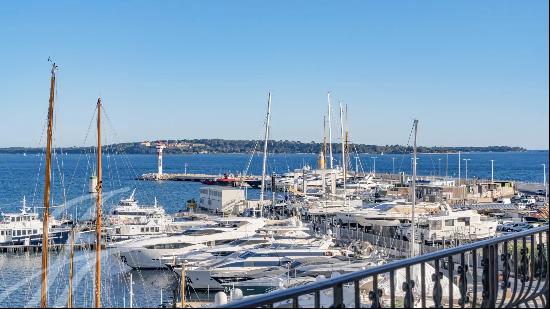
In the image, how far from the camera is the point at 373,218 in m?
38.8

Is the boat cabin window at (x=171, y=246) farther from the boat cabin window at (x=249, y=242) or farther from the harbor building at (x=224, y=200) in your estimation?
the harbor building at (x=224, y=200)

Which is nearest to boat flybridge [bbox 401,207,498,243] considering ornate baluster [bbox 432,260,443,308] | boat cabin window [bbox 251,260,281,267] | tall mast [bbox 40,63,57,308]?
boat cabin window [bbox 251,260,281,267]

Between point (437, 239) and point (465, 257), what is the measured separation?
29.6m

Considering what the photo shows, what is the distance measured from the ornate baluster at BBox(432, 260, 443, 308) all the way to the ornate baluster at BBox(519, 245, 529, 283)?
124 cm

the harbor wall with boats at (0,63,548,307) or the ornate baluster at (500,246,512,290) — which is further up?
the ornate baluster at (500,246,512,290)

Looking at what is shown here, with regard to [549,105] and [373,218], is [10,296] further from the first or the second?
[549,105]

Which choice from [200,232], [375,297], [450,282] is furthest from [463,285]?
[200,232]

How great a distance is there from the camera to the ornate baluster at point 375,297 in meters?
3.86

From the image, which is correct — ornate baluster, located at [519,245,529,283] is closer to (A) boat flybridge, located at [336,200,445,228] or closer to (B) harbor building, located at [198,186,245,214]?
(A) boat flybridge, located at [336,200,445,228]

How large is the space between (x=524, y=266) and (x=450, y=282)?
A: 1.15m

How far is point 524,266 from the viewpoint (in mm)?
5426

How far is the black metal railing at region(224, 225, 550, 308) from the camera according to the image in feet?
11.3

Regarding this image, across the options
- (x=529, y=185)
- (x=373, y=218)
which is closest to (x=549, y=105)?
(x=373, y=218)

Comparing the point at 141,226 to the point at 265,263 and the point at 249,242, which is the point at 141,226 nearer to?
the point at 249,242
